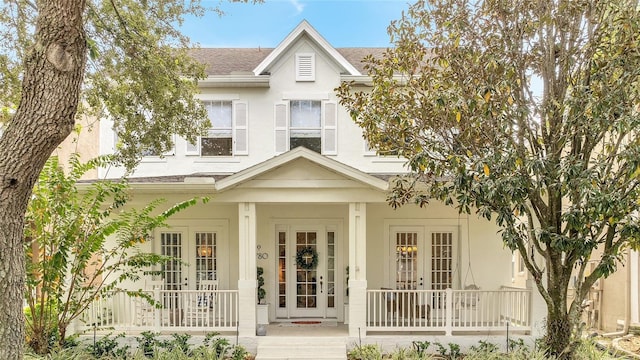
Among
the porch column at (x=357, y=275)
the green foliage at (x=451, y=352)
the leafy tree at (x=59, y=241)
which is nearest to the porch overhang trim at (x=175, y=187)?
the leafy tree at (x=59, y=241)

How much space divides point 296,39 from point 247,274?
6378mm

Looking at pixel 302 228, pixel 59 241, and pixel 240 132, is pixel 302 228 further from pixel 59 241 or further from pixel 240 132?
pixel 59 241

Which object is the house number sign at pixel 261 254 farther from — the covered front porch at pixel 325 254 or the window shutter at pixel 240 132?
the window shutter at pixel 240 132

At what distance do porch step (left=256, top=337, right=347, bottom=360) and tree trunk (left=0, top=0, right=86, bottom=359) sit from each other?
469cm

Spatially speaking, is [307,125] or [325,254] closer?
[325,254]

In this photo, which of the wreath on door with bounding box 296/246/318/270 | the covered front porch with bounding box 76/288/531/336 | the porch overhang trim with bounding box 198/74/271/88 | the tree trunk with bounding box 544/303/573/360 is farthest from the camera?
the porch overhang trim with bounding box 198/74/271/88

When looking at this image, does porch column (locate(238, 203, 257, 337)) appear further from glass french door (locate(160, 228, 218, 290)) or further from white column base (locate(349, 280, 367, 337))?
glass french door (locate(160, 228, 218, 290))

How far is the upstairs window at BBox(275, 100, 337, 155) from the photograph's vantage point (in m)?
11.1

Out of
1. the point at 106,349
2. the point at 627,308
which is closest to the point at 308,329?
the point at 106,349

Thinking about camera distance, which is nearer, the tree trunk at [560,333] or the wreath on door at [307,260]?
the tree trunk at [560,333]

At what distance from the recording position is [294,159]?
8531 mm

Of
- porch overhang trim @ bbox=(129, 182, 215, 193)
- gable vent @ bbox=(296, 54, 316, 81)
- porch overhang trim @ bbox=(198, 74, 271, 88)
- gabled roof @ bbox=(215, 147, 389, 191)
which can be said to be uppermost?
gable vent @ bbox=(296, 54, 316, 81)

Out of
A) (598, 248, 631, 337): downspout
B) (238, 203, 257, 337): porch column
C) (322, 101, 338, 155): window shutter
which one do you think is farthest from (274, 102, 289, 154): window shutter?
(598, 248, 631, 337): downspout

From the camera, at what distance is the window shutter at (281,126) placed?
1105 centimetres
